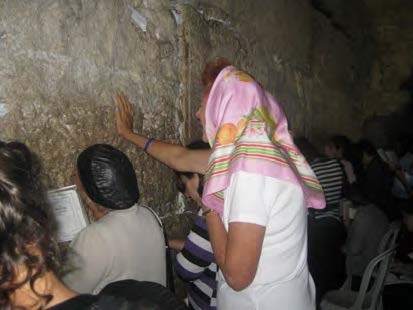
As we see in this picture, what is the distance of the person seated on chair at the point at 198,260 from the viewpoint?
5.22 ft

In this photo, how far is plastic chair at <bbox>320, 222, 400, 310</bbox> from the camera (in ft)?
7.64

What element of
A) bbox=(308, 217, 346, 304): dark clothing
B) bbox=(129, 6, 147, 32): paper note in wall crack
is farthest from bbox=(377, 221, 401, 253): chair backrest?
bbox=(129, 6, 147, 32): paper note in wall crack

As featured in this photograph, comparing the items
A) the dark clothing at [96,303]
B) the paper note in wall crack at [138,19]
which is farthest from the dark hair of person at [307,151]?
the dark clothing at [96,303]

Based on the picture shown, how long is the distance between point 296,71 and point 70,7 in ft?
8.40

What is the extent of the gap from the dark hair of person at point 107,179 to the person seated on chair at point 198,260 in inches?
12.3

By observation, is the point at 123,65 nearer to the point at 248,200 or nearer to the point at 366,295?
the point at 248,200

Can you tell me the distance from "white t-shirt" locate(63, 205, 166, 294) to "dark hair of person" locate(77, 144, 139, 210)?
0.15ft

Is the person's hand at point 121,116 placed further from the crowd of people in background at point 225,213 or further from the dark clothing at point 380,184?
the dark clothing at point 380,184

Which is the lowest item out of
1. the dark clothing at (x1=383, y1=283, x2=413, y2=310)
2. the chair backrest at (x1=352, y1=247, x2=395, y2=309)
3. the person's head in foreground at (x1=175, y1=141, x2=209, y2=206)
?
the dark clothing at (x1=383, y1=283, x2=413, y2=310)

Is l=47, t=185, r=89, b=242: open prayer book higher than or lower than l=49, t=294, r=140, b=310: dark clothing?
lower

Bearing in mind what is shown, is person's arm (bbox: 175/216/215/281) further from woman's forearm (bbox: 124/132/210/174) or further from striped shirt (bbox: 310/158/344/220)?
striped shirt (bbox: 310/158/344/220)

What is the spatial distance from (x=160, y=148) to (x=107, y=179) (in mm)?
432

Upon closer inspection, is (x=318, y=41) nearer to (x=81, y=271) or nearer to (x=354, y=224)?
(x=354, y=224)

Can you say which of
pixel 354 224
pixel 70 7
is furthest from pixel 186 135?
pixel 354 224
